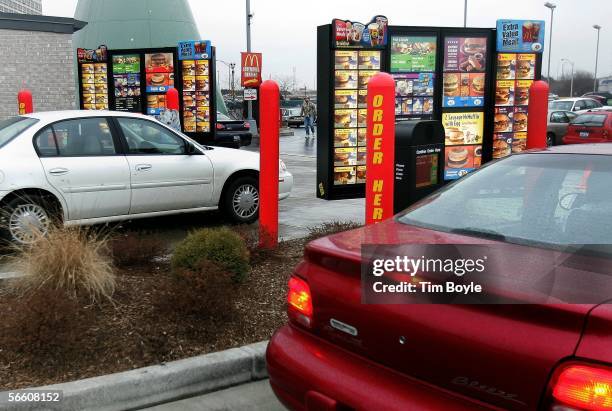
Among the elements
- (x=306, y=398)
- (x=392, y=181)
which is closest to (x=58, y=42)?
(x=392, y=181)

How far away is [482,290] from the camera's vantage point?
84.4 inches

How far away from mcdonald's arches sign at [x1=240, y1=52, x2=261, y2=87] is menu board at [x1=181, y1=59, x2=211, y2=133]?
7189 mm

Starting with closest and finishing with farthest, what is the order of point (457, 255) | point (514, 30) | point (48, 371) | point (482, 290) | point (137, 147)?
point (482, 290) < point (457, 255) < point (48, 371) < point (137, 147) < point (514, 30)

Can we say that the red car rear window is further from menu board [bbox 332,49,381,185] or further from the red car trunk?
the red car trunk

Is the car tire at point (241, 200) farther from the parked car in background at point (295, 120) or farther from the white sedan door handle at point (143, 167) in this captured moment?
the parked car in background at point (295, 120)

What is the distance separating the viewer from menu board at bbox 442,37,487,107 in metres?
9.78

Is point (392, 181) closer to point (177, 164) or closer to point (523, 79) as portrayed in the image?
point (177, 164)

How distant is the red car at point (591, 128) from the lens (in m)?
18.8

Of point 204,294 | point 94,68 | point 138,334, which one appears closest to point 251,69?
point 94,68

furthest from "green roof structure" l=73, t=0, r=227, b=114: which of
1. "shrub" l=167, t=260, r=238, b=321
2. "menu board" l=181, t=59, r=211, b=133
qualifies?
"shrub" l=167, t=260, r=238, b=321

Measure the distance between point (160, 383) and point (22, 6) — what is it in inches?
2016

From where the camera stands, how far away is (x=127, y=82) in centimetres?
1958

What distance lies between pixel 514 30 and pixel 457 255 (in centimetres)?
877

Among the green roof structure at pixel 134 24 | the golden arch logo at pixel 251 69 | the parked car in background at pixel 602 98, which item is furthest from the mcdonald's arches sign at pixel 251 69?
the parked car in background at pixel 602 98
